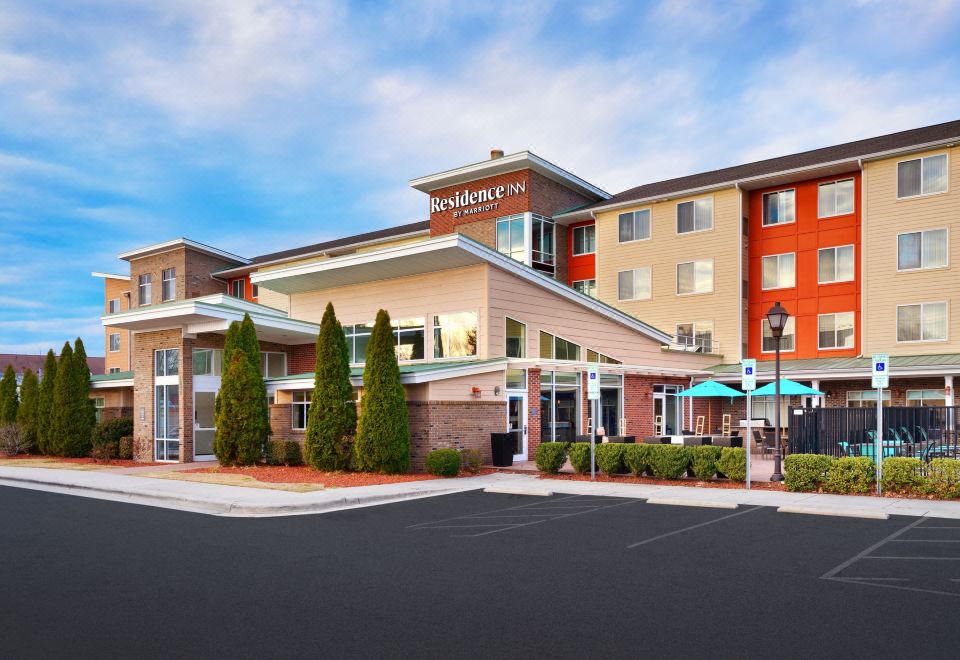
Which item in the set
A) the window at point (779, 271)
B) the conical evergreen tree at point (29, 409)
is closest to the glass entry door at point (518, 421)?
the window at point (779, 271)

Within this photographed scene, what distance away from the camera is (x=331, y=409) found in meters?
21.0

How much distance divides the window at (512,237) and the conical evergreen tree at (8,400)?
2251 cm

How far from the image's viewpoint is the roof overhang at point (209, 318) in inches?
970

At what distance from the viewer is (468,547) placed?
34.9 ft

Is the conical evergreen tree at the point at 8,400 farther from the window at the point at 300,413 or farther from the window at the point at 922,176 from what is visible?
the window at the point at 922,176

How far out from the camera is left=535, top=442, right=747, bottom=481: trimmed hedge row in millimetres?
17297

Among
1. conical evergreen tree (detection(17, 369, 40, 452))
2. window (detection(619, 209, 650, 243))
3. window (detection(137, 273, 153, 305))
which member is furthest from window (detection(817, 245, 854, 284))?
window (detection(137, 273, 153, 305))

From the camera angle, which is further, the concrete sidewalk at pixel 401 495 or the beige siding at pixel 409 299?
the beige siding at pixel 409 299

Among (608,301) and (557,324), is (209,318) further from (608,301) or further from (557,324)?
(608,301)

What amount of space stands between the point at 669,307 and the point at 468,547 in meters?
26.9

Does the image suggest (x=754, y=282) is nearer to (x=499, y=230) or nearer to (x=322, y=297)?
(x=499, y=230)

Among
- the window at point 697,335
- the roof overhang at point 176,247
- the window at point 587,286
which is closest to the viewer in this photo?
the window at point 697,335

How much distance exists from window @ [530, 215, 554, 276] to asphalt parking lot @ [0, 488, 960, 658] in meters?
24.2

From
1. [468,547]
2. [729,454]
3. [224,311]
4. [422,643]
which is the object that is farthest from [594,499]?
[224,311]
